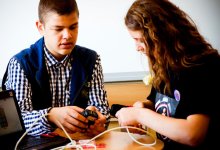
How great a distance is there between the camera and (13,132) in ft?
3.73

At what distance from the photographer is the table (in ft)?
3.56

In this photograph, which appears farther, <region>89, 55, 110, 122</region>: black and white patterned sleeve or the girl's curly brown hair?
<region>89, 55, 110, 122</region>: black and white patterned sleeve

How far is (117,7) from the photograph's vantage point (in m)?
2.08

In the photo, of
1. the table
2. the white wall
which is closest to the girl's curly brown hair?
the table

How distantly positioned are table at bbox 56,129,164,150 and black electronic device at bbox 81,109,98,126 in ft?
0.21

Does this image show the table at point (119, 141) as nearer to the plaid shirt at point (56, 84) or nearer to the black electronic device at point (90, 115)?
the black electronic device at point (90, 115)

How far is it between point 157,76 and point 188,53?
6.3 inches

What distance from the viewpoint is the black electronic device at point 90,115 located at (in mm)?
1182

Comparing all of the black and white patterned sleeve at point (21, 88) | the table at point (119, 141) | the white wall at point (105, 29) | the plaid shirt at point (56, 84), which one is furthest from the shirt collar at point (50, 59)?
the white wall at point (105, 29)

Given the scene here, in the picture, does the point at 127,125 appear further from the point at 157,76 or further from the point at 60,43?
the point at 60,43

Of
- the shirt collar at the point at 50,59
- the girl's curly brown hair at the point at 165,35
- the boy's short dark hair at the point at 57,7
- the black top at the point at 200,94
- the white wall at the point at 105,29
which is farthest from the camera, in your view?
the white wall at the point at 105,29

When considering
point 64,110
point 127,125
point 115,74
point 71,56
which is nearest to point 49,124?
point 64,110

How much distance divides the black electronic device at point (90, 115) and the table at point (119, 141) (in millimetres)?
65

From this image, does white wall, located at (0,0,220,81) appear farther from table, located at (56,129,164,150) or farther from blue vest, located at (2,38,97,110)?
table, located at (56,129,164,150)
